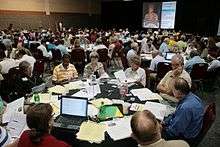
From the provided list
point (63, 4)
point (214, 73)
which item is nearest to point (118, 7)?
point (63, 4)

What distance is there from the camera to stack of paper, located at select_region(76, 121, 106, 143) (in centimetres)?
278

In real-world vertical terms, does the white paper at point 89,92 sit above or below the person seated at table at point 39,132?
below

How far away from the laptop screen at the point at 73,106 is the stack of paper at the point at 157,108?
78cm

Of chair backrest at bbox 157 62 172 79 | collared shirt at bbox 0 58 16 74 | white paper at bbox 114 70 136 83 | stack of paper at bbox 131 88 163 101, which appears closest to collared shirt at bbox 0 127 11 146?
stack of paper at bbox 131 88 163 101

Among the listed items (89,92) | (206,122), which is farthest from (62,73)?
(206,122)

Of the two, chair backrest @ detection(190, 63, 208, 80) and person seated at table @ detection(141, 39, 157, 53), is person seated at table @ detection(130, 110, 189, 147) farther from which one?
person seated at table @ detection(141, 39, 157, 53)

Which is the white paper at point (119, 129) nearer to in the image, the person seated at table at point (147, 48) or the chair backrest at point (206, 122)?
the chair backrest at point (206, 122)

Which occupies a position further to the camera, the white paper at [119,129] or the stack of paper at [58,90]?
the stack of paper at [58,90]

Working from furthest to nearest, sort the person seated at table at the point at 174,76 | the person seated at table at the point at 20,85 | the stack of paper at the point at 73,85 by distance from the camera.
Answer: the person seated at table at the point at 174,76, the person seated at table at the point at 20,85, the stack of paper at the point at 73,85

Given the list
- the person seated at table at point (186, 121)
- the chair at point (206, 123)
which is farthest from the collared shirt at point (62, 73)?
the chair at point (206, 123)

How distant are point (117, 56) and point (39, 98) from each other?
7250mm

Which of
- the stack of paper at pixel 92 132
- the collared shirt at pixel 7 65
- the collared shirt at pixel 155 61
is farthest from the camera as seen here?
the collared shirt at pixel 155 61

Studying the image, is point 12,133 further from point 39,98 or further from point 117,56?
point 117,56

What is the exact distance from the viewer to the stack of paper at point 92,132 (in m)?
2.78
